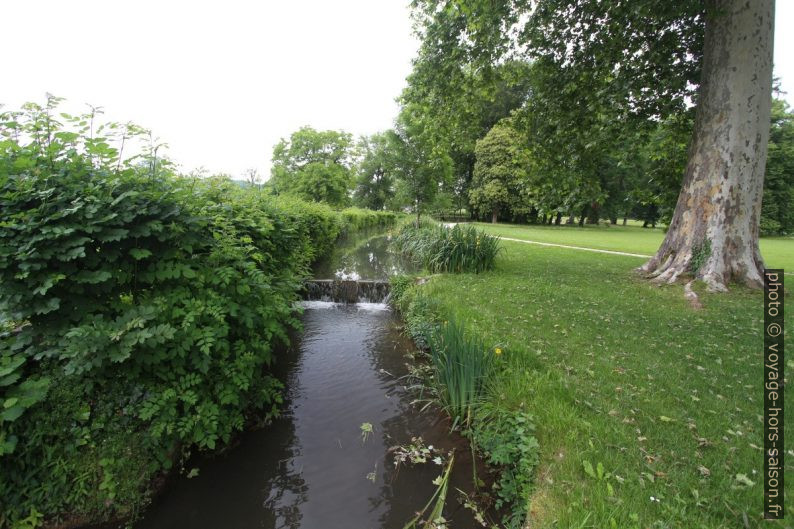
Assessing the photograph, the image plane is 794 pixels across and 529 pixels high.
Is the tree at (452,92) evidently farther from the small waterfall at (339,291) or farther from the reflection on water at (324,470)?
the reflection on water at (324,470)

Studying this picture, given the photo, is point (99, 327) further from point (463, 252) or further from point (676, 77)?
point (676, 77)

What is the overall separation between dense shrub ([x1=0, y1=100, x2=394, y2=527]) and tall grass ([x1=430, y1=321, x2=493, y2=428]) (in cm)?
194

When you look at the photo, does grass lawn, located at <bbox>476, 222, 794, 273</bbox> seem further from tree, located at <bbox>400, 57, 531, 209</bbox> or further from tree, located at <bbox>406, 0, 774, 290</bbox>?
tree, located at <bbox>400, 57, 531, 209</bbox>

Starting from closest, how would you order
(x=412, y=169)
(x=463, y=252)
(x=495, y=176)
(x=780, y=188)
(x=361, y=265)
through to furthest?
(x=463, y=252)
(x=361, y=265)
(x=412, y=169)
(x=780, y=188)
(x=495, y=176)

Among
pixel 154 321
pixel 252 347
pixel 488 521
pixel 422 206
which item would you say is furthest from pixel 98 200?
pixel 422 206

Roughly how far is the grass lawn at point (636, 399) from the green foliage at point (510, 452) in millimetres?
99

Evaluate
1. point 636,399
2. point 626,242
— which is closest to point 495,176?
point 626,242

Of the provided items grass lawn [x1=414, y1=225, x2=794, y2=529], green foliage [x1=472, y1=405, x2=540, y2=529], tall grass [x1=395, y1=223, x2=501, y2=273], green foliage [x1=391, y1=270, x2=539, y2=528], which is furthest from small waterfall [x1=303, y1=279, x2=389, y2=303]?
green foliage [x1=472, y1=405, x2=540, y2=529]

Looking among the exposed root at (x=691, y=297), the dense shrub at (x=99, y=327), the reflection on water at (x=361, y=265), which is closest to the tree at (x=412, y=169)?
the reflection on water at (x=361, y=265)

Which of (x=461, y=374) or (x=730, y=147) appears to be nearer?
(x=461, y=374)

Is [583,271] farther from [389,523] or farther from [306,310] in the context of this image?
[389,523]

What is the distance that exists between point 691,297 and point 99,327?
858cm

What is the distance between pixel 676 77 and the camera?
8.83m

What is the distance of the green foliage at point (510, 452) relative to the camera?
264 centimetres
